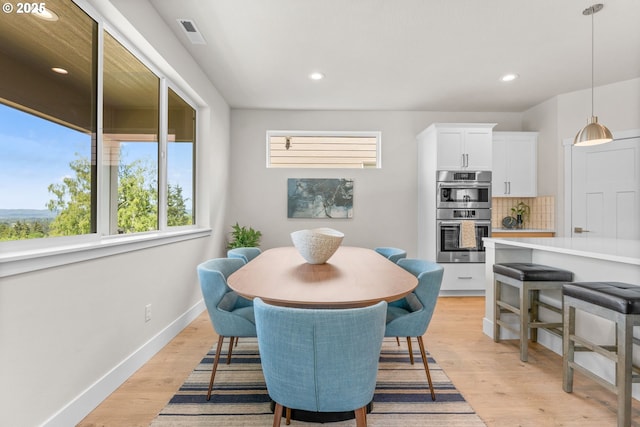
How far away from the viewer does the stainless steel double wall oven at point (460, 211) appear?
4383 millimetres

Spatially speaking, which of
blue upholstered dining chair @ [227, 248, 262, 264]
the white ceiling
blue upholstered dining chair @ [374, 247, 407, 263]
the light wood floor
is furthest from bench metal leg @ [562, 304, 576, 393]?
blue upholstered dining chair @ [227, 248, 262, 264]

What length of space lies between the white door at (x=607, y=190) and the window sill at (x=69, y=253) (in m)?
4.97

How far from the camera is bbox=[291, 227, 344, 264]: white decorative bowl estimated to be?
2223mm

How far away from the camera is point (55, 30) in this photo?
1.74 m

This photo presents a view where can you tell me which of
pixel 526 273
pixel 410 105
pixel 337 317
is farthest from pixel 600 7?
pixel 337 317

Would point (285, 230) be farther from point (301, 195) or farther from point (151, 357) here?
point (151, 357)

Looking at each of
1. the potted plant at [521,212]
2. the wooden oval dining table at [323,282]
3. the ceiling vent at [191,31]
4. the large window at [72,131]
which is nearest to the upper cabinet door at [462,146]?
the potted plant at [521,212]

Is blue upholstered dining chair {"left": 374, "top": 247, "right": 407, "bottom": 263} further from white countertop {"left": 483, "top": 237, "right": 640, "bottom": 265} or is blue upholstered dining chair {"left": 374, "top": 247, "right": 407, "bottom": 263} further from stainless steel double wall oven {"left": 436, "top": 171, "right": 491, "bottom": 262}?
stainless steel double wall oven {"left": 436, "top": 171, "right": 491, "bottom": 262}

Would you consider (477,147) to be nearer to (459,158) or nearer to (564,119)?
(459,158)

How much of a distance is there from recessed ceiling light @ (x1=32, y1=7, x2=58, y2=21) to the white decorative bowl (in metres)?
1.80

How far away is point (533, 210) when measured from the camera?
482 cm

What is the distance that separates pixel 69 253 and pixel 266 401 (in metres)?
1.38

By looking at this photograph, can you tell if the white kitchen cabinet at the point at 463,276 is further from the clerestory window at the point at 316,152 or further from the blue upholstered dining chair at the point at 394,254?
the clerestory window at the point at 316,152

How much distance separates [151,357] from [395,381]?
1.88m
